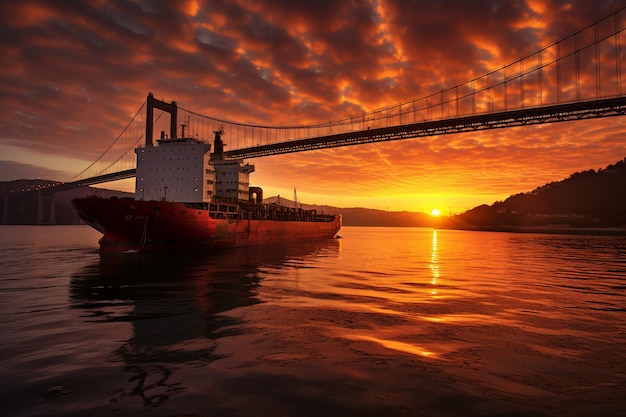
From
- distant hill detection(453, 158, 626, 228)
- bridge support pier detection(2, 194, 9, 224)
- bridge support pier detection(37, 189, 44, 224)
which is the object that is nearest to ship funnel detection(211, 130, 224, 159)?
bridge support pier detection(37, 189, 44, 224)

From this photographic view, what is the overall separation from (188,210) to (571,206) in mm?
121470

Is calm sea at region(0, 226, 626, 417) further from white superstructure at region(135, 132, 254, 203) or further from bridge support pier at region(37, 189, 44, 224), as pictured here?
bridge support pier at region(37, 189, 44, 224)

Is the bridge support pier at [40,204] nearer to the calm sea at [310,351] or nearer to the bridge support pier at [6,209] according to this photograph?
the bridge support pier at [6,209]

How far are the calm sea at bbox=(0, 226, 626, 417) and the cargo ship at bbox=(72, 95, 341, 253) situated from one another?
1157 cm

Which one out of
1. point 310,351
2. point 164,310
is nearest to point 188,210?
point 164,310

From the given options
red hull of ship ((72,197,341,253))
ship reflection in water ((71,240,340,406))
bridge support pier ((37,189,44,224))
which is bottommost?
ship reflection in water ((71,240,340,406))

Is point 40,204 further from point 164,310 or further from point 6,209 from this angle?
point 164,310

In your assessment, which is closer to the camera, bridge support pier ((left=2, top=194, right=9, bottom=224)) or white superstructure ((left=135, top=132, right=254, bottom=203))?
white superstructure ((left=135, top=132, right=254, bottom=203))

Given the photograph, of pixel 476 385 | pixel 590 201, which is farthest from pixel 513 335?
pixel 590 201

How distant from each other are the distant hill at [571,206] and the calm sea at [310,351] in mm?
105478

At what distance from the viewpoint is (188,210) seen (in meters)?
22.8

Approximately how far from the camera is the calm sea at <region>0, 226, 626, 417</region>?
11.8 feet

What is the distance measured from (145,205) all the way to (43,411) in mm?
19617

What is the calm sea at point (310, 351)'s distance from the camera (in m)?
3.60
